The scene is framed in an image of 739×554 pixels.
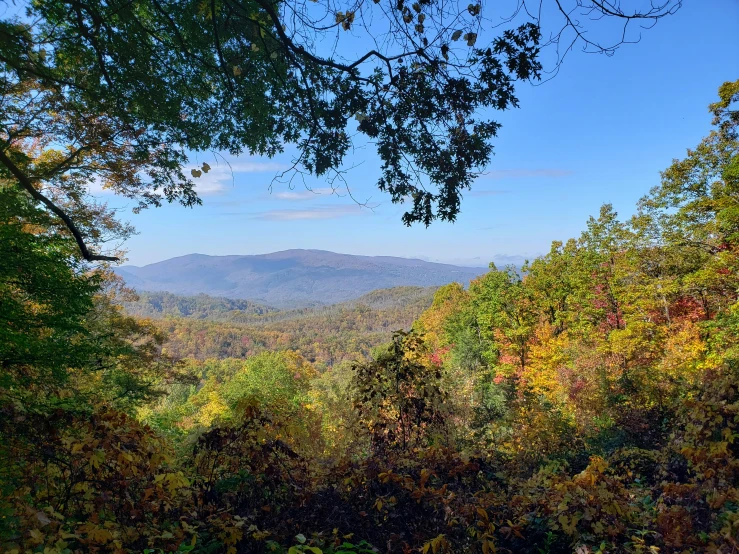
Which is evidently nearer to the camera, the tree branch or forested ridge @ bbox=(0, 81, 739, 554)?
the tree branch

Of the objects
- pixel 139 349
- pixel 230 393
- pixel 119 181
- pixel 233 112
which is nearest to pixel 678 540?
pixel 233 112

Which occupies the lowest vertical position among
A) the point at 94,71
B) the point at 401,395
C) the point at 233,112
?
the point at 401,395

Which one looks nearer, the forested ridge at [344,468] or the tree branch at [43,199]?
the tree branch at [43,199]

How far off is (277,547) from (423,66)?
3.76 metres

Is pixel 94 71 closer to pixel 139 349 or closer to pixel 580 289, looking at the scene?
pixel 139 349

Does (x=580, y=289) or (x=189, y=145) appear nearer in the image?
(x=189, y=145)

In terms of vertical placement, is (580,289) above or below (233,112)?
below

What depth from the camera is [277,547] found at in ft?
8.95

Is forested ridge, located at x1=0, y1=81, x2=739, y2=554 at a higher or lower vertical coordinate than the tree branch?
lower

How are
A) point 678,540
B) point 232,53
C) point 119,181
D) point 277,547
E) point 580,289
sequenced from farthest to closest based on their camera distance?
point 580,289 < point 119,181 < point 232,53 < point 678,540 < point 277,547

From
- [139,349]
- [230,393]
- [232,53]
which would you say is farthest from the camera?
[230,393]

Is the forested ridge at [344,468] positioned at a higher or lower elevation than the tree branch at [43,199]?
lower

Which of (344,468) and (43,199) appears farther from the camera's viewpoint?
(344,468)

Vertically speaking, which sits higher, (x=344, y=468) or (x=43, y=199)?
(x=43, y=199)
